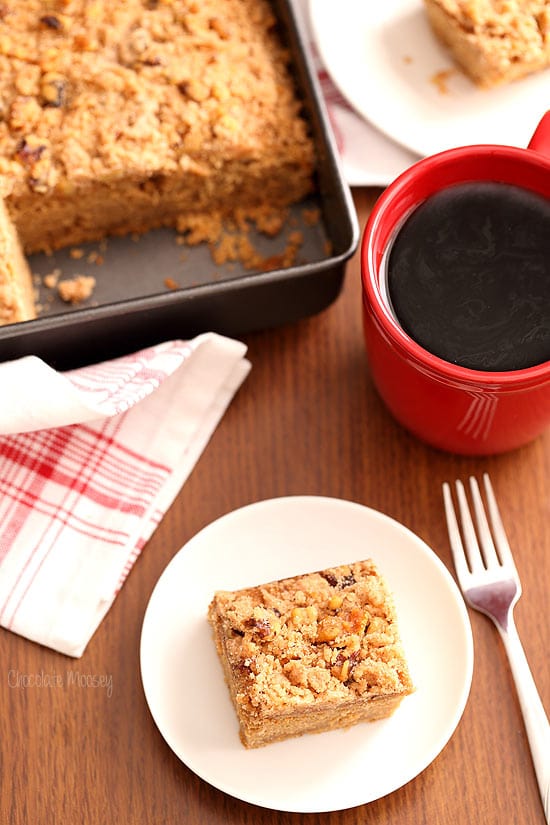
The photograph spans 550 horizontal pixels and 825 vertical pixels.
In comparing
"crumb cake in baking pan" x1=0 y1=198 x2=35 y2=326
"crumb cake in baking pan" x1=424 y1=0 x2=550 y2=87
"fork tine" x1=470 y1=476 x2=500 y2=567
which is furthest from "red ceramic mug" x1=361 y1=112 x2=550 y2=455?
"crumb cake in baking pan" x1=0 y1=198 x2=35 y2=326

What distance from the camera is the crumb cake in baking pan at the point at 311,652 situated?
136cm

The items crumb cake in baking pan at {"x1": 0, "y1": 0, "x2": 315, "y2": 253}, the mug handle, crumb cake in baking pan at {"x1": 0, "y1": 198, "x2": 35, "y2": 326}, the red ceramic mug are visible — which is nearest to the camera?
the red ceramic mug

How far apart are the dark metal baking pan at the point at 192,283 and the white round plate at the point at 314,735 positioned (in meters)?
0.34

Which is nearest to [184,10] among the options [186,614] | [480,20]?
[480,20]

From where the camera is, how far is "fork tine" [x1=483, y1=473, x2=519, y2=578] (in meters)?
1.58

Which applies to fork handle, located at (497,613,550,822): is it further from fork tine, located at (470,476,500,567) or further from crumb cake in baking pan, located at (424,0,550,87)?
crumb cake in baking pan, located at (424,0,550,87)

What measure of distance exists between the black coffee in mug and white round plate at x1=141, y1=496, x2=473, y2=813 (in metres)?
0.35

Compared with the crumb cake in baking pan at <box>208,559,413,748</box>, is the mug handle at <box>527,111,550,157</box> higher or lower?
higher

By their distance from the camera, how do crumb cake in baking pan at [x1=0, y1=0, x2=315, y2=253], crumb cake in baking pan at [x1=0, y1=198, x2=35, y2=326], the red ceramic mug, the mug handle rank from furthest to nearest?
crumb cake in baking pan at [x1=0, y1=0, x2=315, y2=253], crumb cake in baking pan at [x1=0, y1=198, x2=35, y2=326], the mug handle, the red ceramic mug

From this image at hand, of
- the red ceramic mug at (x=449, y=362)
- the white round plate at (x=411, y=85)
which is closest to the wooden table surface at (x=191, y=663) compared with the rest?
the red ceramic mug at (x=449, y=362)

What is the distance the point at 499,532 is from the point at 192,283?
74 cm

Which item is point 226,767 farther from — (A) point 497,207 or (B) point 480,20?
(B) point 480,20

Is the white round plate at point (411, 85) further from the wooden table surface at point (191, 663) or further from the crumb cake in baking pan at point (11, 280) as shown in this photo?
the crumb cake in baking pan at point (11, 280)

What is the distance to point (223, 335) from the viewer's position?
1.71 metres
